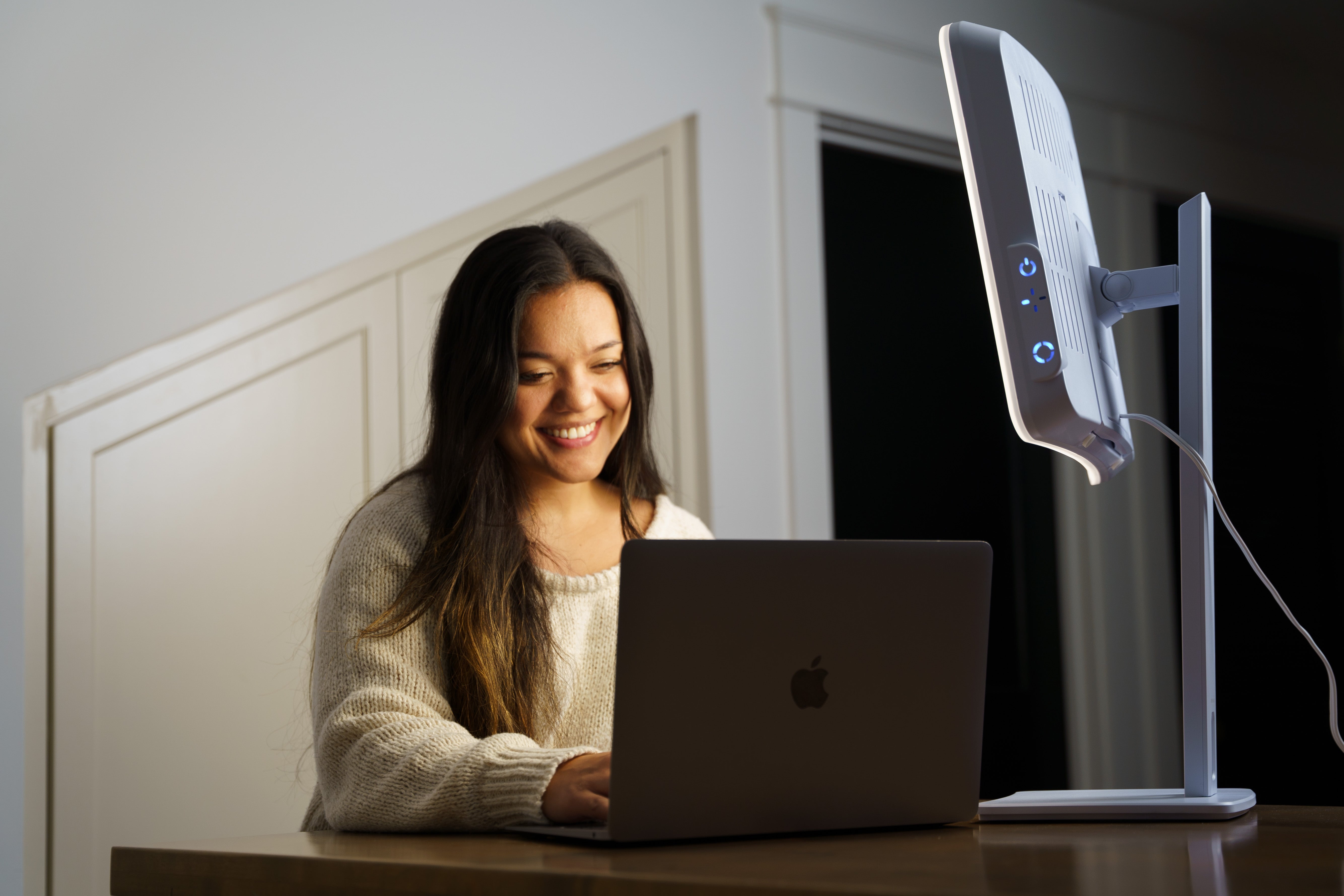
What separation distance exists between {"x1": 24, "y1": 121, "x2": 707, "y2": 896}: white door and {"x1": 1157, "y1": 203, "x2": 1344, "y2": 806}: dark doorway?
2528mm

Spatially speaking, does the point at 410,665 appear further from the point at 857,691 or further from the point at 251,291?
the point at 251,291

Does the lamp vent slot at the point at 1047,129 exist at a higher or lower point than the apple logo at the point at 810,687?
higher

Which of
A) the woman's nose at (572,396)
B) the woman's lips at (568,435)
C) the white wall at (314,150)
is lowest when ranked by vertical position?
the woman's lips at (568,435)

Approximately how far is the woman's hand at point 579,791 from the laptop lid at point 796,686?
0.10 m

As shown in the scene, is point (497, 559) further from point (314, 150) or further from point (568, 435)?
point (314, 150)

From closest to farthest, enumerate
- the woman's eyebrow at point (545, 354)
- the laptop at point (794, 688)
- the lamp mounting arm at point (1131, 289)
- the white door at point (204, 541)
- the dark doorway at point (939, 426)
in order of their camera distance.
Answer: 1. the laptop at point (794, 688)
2. the lamp mounting arm at point (1131, 289)
3. the woman's eyebrow at point (545, 354)
4. the white door at point (204, 541)
5. the dark doorway at point (939, 426)

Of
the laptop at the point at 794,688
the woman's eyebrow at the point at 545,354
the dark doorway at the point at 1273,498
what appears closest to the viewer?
the laptop at the point at 794,688

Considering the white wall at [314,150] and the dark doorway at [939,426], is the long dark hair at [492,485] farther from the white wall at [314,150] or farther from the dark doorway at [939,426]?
the dark doorway at [939,426]

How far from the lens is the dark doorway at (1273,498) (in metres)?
3.84

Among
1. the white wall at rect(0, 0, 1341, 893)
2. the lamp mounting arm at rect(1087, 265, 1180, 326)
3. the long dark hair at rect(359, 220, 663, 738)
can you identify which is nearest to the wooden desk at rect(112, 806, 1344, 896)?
the long dark hair at rect(359, 220, 663, 738)

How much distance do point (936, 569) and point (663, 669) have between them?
239 millimetres

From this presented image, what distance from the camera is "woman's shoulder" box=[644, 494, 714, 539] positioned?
1.66m

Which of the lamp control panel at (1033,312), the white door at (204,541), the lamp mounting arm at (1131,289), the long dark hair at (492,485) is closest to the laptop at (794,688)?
the lamp control panel at (1033,312)

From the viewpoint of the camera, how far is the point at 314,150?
95.4 inches
